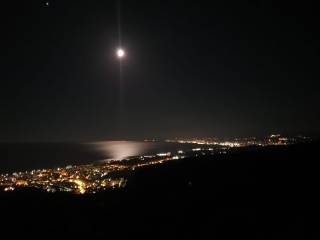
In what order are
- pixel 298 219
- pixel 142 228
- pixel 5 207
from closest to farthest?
pixel 298 219
pixel 142 228
pixel 5 207

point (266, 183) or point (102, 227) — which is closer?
point (102, 227)

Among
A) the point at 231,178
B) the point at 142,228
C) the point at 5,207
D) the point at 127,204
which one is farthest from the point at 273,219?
the point at 5,207

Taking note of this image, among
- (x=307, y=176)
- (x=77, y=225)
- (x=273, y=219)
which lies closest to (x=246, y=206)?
(x=273, y=219)

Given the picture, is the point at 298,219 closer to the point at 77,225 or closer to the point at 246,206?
the point at 246,206

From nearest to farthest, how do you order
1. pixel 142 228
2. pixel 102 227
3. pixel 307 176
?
1. pixel 142 228
2. pixel 102 227
3. pixel 307 176

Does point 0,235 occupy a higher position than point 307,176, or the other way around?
point 307,176

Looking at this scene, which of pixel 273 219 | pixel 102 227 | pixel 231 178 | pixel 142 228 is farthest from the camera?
pixel 231 178

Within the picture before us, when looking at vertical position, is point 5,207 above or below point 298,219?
below

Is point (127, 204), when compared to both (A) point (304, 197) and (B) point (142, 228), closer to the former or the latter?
(B) point (142, 228)

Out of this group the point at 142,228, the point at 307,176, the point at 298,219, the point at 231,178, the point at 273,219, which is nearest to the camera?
the point at 298,219
